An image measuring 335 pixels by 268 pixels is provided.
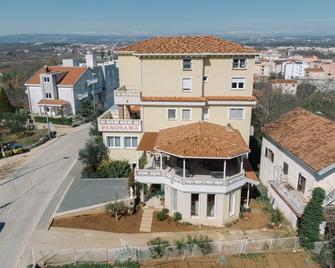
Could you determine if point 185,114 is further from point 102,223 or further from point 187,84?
point 102,223

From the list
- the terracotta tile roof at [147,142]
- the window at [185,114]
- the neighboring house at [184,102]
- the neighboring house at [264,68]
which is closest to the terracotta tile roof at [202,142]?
the neighboring house at [184,102]

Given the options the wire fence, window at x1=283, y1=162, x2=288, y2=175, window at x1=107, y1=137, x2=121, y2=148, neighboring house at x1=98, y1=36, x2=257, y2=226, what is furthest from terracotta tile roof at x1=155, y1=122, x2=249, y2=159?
window at x1=107, y1=137, x2=121, y2=148

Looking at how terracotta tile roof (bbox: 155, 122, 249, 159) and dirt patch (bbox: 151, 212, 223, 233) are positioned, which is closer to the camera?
terracotta tile roof (bbox: 155, 122, 249, 159)

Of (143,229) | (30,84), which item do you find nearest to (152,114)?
(143,229)

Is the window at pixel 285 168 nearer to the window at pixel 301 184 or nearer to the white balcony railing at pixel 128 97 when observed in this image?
the window at pixel 301 184

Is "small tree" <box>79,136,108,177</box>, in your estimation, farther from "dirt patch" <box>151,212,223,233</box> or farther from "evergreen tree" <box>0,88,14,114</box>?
"evergreen tree" <box>0,88,14,114</box>

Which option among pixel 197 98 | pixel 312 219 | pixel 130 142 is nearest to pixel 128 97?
pixel 130 142
